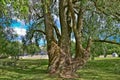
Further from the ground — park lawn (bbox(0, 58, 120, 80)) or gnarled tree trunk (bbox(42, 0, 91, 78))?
gnarled tree trunk (bbox(42, 0, 91, 78))

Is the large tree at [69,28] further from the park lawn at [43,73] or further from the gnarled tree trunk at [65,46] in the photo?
the park lawn at [43,73]

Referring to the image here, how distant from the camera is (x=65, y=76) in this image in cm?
2125

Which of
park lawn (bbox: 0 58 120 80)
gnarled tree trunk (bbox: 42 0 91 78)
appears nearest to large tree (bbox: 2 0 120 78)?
gnarled tree trunk (bbox: 42 0 91 78)

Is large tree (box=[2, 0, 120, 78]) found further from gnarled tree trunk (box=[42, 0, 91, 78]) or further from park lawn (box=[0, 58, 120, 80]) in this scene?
park lawn (box=[0, 58, 120, 80])

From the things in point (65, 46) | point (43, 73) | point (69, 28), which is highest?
point (69, 28)

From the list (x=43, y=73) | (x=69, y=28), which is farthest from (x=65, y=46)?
(x=43, y=73)

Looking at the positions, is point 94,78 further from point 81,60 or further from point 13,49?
point 13,49

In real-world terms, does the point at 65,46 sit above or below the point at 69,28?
below

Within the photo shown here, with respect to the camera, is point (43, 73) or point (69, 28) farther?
point (69, 28)

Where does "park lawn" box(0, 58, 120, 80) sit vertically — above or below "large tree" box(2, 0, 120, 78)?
below

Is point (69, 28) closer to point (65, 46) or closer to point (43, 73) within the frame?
point (65, 46)

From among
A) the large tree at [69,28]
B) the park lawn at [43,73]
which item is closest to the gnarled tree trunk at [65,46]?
the large tree at [69,28]

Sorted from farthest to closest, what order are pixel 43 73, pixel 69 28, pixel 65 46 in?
pixel 69 28, pixel 43 73, pixel 65 46

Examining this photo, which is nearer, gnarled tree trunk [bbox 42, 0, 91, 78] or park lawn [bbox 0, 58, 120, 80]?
park lawn [bbox 0, 58, 120, 80]
